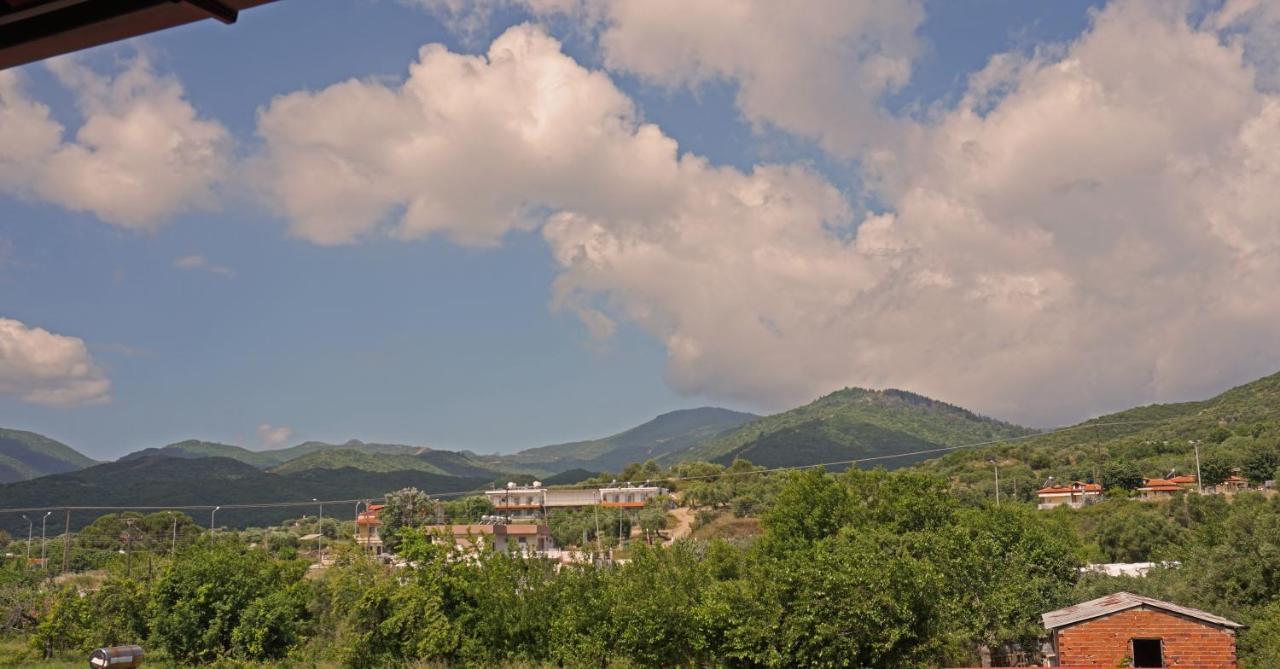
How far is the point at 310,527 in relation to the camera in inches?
4235

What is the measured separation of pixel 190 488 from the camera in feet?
425

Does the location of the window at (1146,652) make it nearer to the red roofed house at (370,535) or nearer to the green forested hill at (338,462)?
the red roofed house at (370,535)

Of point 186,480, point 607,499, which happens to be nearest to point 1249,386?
point 607,499

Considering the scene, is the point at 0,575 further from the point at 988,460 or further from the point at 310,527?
the point at 988,460

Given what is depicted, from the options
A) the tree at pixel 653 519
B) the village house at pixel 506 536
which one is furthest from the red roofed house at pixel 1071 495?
the village house at pixel 506 536

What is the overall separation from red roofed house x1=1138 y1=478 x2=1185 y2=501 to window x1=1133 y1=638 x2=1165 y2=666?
5183 centimetres

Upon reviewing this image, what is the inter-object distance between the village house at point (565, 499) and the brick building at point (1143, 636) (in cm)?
7751

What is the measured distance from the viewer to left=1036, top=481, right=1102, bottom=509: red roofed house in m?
74.9

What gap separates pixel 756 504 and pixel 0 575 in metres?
56.2

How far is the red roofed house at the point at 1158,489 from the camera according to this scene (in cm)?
7050

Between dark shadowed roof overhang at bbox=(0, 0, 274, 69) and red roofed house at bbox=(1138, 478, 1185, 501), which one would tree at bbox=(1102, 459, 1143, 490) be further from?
dark shadowed roof overhang at bbox=(0, 0, 274, 69)

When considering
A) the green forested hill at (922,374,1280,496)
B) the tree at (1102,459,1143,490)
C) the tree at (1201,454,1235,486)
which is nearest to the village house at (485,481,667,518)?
the green forested hill at (922,374,1280,496)

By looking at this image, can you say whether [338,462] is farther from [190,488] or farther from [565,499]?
[565,499]

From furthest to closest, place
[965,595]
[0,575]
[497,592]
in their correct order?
[0,575]
[965,595]
[497,592]
